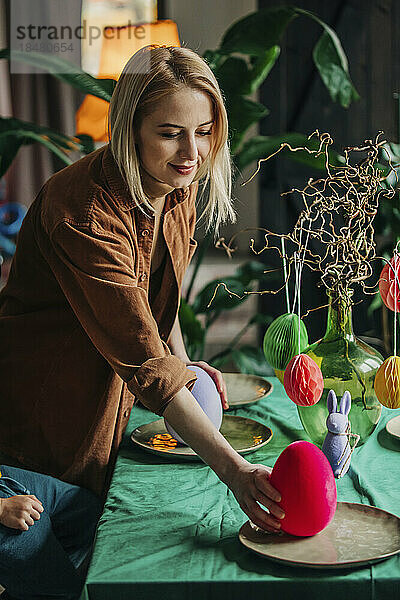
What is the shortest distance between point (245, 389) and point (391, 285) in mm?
472

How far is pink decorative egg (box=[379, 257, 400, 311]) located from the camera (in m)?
1.27

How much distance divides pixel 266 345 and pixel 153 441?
28cm

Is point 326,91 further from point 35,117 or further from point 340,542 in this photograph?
point 340,542

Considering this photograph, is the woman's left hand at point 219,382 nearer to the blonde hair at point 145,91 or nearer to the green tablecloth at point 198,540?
the green tablecloth at point 198,540

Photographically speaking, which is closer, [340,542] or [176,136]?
[340,542]

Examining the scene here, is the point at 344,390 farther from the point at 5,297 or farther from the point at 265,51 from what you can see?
the point at 265,51

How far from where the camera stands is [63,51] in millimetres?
3736

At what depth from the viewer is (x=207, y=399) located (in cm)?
129

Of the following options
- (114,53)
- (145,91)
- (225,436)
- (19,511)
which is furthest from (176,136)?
(114,53)

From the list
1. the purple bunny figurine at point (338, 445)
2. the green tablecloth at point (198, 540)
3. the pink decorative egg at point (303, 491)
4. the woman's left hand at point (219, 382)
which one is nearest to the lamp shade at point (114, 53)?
the woman's left hand at point (219, 382)

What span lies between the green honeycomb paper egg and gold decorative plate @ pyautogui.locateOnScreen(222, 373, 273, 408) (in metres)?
0.17

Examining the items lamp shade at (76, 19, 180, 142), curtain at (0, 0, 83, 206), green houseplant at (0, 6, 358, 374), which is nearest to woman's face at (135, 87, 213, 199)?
green houseplant at (0, 6, 358, 374)

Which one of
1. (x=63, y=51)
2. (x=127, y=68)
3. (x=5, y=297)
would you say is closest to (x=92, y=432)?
(x=5, y=297)

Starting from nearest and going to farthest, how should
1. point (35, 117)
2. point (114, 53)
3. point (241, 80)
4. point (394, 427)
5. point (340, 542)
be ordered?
point (340, 542) → point (394, 427) → point (241, 80) → point (114, 53) → point (35, 117)
